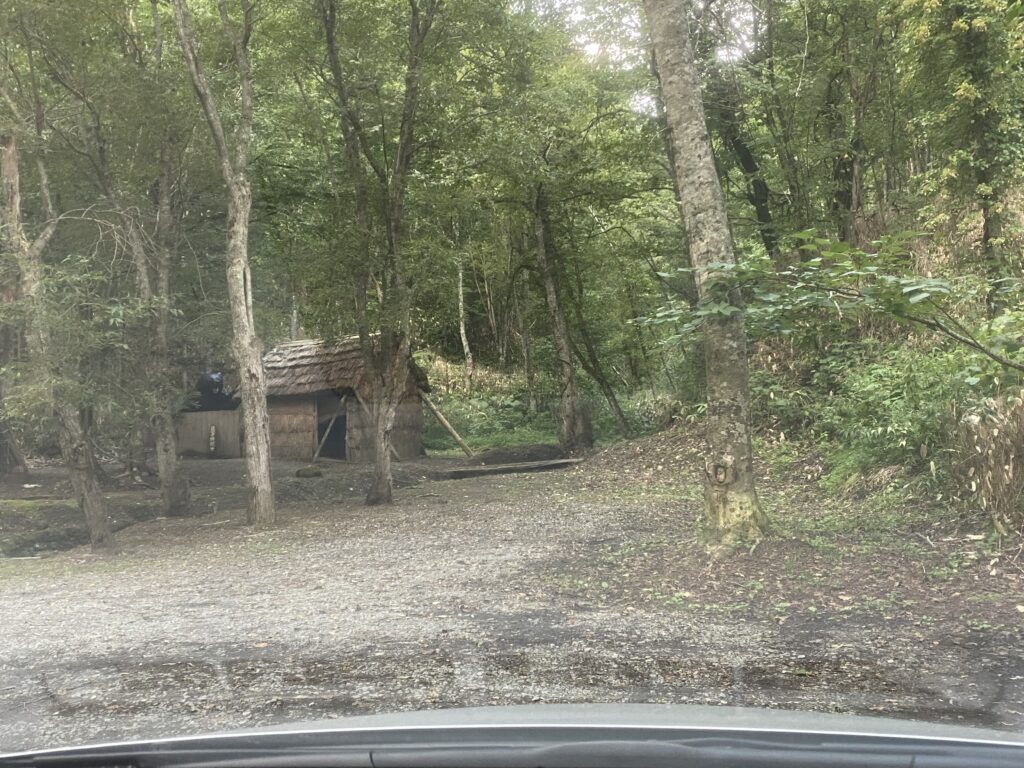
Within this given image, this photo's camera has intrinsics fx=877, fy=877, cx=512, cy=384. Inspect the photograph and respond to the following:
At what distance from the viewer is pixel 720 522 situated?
8961 mm

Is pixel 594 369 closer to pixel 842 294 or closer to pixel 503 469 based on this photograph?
pixel 503 469

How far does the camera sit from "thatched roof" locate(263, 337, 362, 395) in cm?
2305

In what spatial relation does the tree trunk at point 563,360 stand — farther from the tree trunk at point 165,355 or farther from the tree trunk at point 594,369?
the tree trunk at point 165,355

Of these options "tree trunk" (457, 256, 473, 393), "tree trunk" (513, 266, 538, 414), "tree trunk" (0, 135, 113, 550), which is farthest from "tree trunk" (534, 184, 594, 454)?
"tree trunk" (0, 135, 113, 550)

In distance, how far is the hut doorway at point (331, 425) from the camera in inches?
947

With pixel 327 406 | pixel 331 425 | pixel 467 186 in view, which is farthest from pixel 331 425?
pixel 467 186

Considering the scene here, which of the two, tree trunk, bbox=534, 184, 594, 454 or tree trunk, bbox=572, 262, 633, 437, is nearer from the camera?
tree trunk, bbox=534, 184, 594, 454

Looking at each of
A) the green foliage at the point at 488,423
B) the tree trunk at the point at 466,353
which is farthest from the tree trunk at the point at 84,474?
the tree trunk at the point at 466,353

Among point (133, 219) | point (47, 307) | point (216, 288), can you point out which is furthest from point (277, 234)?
point (47, 307)

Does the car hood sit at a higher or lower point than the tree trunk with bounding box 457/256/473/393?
lower

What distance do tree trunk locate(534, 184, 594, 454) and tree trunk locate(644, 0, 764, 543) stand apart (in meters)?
13.5

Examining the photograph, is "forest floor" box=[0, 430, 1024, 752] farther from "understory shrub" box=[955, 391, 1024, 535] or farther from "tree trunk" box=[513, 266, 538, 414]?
"tree trunk" box=[513, 266, 538, 414]

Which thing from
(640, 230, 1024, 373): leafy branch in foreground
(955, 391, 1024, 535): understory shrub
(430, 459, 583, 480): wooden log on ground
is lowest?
(430, 459, 583, 480): wooden log on ground

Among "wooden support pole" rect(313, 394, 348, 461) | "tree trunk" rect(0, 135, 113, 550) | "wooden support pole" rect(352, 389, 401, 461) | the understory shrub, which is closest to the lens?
the understory shrub
